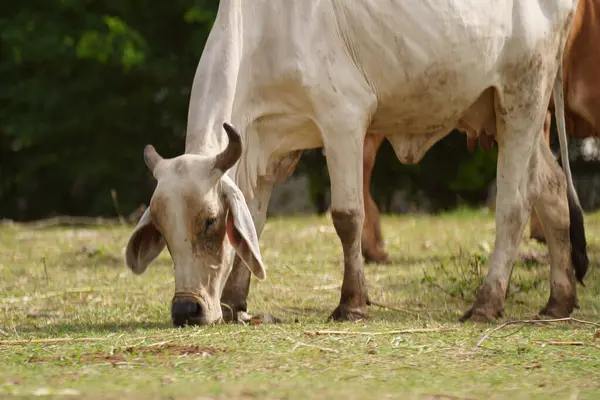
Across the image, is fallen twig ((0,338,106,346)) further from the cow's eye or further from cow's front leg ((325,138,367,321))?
cow's front leg ((325,138,367,321))

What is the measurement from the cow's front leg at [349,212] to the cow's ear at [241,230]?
613mm

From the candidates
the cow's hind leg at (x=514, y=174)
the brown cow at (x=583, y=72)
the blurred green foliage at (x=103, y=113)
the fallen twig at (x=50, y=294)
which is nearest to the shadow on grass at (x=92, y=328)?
the fallen twig at (x=50, y=294)

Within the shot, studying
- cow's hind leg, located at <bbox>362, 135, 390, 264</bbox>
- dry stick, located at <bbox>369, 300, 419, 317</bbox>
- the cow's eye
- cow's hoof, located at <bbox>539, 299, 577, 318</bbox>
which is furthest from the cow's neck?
cow's hind leg, located at <bbox>362, 135, 390, 264</bbox>

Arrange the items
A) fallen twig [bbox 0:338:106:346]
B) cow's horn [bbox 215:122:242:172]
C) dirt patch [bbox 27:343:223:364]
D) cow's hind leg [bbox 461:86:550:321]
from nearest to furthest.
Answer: dirt patch [bbox 27:343:223:364]
fallen twig [bbox 0:338:106:346]
cow's horn [bbox 215:122:242:172]
cow's hind leg [bbox 461:86:550:321]

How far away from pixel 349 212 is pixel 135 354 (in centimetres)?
174

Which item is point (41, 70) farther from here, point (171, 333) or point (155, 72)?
point (171, 333)

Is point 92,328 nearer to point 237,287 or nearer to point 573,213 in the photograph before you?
point 237,287

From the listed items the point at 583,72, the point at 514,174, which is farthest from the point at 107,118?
the point at 514,174

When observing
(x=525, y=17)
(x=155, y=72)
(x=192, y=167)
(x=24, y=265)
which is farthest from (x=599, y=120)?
(x=155, y=72)

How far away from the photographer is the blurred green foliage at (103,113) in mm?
14570

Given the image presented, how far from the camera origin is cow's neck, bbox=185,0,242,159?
590 centimetres

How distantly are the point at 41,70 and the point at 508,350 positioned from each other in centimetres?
1150

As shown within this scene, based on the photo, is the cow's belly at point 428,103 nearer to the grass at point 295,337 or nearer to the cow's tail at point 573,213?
the cow's tail at point 573,213

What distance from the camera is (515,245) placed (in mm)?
6676
